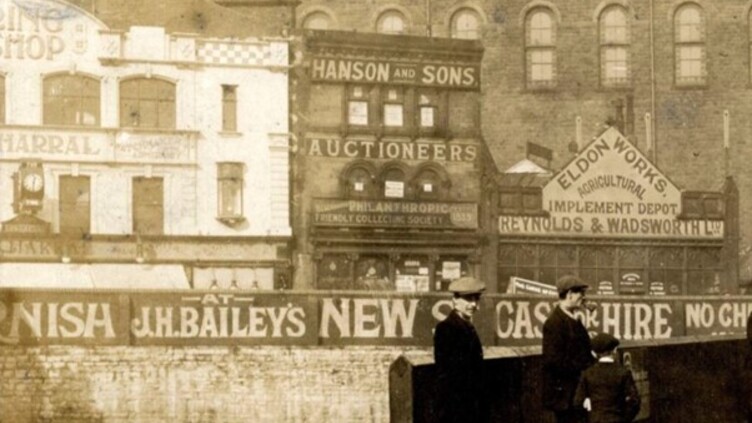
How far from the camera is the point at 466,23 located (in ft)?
135

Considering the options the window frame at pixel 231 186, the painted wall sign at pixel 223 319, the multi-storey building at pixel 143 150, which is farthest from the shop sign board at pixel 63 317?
the window frame at pixel 231 186

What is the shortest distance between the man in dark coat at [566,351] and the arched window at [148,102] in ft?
82.2

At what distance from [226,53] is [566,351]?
1016 inches

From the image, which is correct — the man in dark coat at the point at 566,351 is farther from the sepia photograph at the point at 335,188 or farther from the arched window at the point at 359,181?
the arched window at the point at 359,181

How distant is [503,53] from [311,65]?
7034 millimetres

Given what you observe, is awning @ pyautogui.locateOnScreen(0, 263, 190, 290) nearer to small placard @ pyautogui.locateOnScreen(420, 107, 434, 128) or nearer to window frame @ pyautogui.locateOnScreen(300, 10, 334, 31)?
small placard @ pyautogui.locateOnScreen(420, 107, 434, 128)

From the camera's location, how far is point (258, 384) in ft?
84.6

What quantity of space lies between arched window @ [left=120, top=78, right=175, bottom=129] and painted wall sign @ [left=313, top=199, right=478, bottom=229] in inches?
A: 174

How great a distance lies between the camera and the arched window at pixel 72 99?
3434 cm

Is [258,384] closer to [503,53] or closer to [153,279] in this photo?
[153,279]

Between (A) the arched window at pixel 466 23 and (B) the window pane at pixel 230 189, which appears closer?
(B) the window pane at pixel 230 189

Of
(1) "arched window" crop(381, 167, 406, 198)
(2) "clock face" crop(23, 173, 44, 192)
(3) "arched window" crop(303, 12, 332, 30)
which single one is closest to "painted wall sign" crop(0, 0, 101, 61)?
(2) "clock face" crop(23, 173, 44, 192)

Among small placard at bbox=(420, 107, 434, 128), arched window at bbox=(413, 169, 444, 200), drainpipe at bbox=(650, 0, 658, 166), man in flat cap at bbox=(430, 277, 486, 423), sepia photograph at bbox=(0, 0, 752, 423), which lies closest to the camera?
man in flat cap at bbox=(430, 277, 486, 423)

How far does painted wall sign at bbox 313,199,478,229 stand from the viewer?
119 ft
